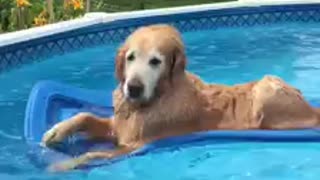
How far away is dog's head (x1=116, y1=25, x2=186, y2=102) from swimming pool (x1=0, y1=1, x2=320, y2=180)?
1.50 ft

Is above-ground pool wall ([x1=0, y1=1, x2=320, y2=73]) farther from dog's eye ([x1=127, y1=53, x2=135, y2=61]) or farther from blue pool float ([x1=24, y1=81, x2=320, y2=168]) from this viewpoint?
dog's eye ([x1=127, y1=53, x2=135, y2=61])

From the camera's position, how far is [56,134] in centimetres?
553

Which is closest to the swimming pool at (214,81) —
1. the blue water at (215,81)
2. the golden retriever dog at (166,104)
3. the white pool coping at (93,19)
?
the blue water at (215,81)

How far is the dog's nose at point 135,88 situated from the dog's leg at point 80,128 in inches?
20.1

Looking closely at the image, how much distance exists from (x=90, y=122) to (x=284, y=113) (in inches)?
53.8

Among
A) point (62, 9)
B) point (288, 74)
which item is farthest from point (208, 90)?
point (62, 9)

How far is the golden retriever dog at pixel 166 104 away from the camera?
5.30 metres

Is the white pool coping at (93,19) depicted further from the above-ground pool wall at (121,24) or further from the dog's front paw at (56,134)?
the dog's front paw at (56,134)

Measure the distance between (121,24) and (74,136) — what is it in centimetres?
474

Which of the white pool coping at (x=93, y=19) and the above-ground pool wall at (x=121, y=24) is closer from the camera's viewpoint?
the white pool coping at (x=93, y=19)

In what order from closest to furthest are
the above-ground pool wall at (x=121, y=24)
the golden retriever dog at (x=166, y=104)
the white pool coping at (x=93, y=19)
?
the golden retriever dog at (x=166, y=104)
the white pool coping at (x=93, y=19)
the above-ground pool wall at (x=121, y=24)

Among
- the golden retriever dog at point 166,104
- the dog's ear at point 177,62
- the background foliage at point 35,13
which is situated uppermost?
the dog's ear at point 177,62

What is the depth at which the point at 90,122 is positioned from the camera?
5.65 metres

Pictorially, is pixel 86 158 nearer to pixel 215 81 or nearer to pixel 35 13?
pixel 215 81
